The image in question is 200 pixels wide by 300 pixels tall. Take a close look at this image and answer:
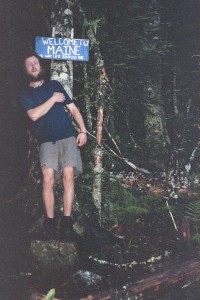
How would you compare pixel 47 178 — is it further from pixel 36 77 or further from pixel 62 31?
pixel 62 31

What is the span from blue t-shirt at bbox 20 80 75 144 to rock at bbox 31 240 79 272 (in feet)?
4.28

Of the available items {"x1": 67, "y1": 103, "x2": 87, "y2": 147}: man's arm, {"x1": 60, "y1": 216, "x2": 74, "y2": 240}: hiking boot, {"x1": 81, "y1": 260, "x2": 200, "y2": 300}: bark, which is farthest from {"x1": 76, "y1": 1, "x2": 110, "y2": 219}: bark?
{"x1": 81, "y1": 260, "x2": 200, "y2": 300}: bark

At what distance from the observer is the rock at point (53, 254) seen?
14.1 ft

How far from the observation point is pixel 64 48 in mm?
4910

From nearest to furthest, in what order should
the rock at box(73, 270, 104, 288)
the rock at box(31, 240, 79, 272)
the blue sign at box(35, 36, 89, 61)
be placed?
the rock at box(73, 270, 104, 288) < the rock at box(31, 240, 79, 272) < the blue sign at box(35, 36, 89, 61)

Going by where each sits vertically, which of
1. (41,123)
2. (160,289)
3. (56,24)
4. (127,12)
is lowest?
(160,289)

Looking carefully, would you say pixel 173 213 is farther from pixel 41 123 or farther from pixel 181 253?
pixel 41 123

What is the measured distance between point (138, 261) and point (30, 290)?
64.0 inches

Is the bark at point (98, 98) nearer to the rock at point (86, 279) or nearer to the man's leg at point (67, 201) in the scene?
the man's leg at point (67, 201)

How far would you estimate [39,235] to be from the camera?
4.46 meters

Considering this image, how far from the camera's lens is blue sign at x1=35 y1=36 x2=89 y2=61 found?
190 inches

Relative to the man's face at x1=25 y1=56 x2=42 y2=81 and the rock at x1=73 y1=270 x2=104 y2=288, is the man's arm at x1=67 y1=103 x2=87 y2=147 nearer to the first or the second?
the man's face at x1=25 y1=56 x2=42 y2=81

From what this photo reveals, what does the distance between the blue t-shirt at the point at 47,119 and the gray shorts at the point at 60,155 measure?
73mm

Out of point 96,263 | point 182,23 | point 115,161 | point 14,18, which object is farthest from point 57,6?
point 96,263
